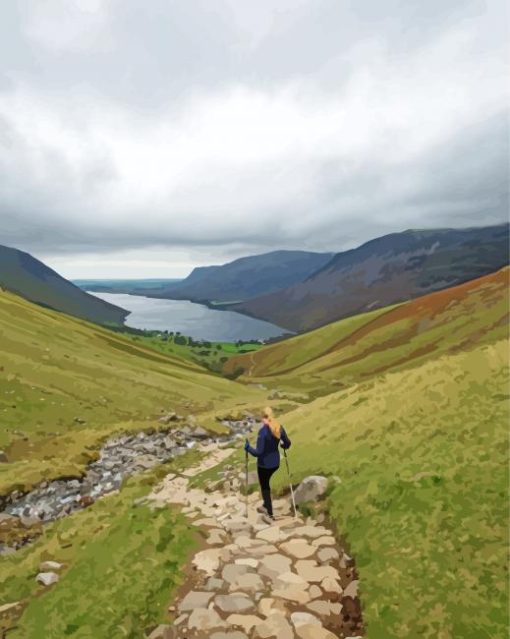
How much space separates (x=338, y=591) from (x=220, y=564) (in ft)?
10.8

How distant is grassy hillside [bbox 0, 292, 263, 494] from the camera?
38.2 meters

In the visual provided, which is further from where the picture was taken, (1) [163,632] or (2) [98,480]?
(2) [98,480]

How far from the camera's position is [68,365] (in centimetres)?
6912

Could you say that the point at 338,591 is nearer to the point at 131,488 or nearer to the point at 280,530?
the point at 280,530

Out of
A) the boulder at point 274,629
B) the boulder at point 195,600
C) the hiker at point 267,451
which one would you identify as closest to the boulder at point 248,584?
the boulder at point 195,600

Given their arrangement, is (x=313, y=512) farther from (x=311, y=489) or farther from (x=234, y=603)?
(x=234, y=603)

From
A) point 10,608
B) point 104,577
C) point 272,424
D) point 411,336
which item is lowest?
point 411,336

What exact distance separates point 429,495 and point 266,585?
5.60m

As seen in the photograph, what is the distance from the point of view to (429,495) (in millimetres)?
13781

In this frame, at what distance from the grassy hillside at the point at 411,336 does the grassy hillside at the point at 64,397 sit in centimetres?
4182

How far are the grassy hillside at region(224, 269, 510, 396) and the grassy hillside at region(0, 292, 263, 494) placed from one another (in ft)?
137

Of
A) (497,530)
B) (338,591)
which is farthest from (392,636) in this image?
(497,530)

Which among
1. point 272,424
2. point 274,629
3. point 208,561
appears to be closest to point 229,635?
point 274,629

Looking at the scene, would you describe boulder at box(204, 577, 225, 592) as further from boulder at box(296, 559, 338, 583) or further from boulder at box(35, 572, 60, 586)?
boulder at box(35, 572, 60, 586)
